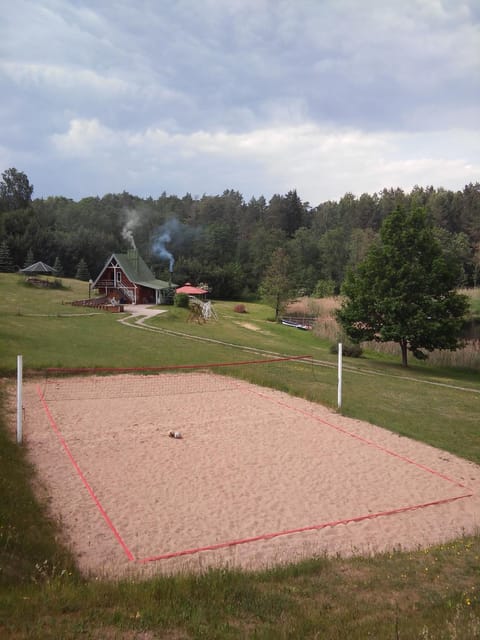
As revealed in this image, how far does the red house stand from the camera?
52531 millimetres

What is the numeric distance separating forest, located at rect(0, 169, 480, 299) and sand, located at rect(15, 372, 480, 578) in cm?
4457

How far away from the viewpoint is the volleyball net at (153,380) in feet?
58.1

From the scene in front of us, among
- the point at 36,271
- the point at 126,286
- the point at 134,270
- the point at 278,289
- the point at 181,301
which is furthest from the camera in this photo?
the point at 36,271

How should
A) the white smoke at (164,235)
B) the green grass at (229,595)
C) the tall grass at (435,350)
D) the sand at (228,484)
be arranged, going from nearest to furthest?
the green grass at (229,595) → the sand at (228,484) → the tall grass at (435,350) → the white smoke at (164,235)

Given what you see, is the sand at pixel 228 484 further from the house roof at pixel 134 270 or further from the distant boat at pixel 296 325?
the house roof at pixel 134 270

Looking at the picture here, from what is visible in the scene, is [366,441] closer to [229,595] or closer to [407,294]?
[229,595]

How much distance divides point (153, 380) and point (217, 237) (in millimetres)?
71476

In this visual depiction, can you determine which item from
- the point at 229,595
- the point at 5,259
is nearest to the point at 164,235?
the point at 5,259

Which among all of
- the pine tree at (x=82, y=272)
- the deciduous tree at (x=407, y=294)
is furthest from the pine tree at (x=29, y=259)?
the deciduous tree at (x=407, y=294)

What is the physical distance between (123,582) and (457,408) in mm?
15705

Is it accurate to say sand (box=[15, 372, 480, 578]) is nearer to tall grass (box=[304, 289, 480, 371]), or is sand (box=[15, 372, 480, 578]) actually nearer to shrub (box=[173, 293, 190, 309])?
tall grass (box=[304, 289, 480, 371])

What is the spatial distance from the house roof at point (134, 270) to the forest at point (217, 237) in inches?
572

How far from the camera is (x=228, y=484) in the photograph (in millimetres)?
10453

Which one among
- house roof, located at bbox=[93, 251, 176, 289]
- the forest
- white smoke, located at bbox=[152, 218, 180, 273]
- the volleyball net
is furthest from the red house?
the volleyball net
